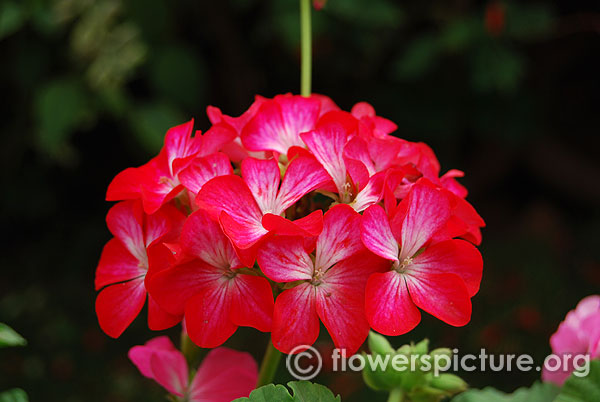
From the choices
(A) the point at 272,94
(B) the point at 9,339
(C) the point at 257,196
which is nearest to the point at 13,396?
(B) the point at 9,339

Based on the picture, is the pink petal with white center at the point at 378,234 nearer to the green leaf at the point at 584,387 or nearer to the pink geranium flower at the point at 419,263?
the pink geranium flower at the point at 419,263

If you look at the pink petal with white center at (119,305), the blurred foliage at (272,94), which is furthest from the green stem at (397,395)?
the blurred foliage at (272,94)

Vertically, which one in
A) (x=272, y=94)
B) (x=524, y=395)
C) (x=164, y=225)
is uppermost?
(x=164, y=225)

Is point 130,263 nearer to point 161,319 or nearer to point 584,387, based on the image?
point 161,319

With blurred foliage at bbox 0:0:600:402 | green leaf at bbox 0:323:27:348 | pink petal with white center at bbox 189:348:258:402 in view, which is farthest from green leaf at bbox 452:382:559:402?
blurred foliage at bbox 0:0:600:402

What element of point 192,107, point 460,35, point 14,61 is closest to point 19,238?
point 14,61

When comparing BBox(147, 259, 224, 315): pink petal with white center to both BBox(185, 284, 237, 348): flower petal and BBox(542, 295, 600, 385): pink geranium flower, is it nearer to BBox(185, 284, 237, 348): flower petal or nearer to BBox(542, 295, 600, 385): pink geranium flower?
BBox(185, 284, 237, 348): flower petal

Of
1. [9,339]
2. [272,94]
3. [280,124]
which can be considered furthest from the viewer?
[272,94]
